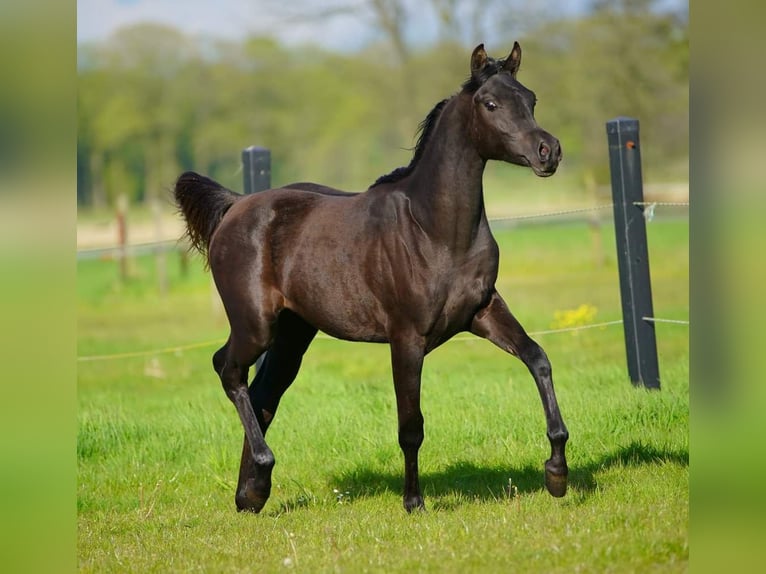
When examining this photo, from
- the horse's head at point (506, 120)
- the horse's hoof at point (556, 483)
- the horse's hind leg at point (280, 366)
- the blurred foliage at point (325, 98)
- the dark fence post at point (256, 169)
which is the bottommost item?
the horse's hoof at point (556, 483)

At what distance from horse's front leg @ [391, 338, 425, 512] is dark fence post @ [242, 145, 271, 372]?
3039 mm

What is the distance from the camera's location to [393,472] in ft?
21.6

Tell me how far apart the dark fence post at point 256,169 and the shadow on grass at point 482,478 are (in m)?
2.10

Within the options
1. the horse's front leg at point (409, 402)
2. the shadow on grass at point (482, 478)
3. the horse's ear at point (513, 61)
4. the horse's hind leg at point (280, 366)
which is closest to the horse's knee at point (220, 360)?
the horse's hind leg at point (280, 366)

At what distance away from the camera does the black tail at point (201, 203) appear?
6430 millimetres

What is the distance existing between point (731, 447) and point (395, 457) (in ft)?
14.6

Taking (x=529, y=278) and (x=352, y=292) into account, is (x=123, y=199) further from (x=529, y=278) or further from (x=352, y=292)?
(x=352, y=292)

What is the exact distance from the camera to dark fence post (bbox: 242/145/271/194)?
8.27 m

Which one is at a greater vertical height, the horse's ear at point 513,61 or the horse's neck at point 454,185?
the horse's ear at point 513,61

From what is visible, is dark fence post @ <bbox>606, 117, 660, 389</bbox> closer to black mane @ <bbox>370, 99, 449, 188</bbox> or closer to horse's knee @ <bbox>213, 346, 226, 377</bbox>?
black mane @ <bbox>370, 99, 449, 188</bbox>

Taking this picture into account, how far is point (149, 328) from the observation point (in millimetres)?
17781

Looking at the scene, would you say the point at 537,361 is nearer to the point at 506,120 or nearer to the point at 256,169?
the point at 506,120

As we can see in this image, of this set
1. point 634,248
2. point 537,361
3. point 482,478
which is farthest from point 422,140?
point 634,248

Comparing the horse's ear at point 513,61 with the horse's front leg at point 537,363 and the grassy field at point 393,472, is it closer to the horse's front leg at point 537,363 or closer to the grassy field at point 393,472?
the horse's front leg at point 537,363
